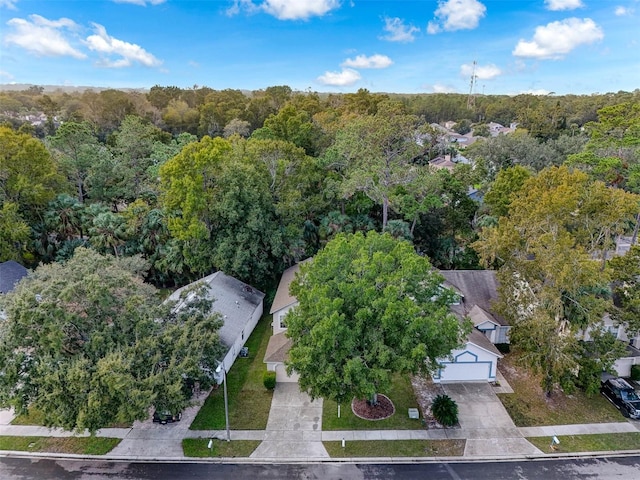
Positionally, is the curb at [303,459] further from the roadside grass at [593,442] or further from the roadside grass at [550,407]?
the roadside grass at [550,407]

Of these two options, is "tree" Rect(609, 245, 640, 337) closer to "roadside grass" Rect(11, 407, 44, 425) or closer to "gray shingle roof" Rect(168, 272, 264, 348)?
"gray shingle roof" Rect(168, 272, 264, 348)

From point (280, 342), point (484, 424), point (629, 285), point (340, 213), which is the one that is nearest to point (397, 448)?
point (484, 424)

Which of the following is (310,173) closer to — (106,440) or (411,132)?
(411,132)

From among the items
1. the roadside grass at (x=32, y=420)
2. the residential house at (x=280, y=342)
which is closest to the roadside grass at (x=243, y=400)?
the residential house at (x=280, y=342)

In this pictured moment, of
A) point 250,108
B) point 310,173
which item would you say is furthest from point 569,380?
point 250,108

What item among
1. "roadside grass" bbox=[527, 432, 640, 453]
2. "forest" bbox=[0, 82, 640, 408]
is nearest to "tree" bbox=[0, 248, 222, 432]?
"forest" bbox=[0, 82, 640, 408]

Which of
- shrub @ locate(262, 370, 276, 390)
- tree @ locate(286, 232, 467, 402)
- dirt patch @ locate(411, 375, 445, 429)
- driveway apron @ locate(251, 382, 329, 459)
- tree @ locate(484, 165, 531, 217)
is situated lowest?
driveway apron @ locate(251, 382, 329, 459)
